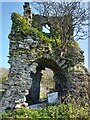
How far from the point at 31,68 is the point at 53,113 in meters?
1.97

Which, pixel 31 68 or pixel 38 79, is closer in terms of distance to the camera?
pixel 31 68

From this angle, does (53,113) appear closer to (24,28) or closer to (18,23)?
(24,28)

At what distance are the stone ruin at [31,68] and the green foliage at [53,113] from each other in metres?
0.59

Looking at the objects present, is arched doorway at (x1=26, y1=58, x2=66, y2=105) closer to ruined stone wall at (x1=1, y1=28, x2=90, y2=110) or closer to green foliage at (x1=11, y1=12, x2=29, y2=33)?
ruined stone wall at (x1=1, y1=28, x2=90, y2=110)

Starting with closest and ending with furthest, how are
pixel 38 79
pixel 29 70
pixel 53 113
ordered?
pixel 53 113 < pixel 29 70 < pixel 38 79

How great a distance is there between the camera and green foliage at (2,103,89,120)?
761 centimetres

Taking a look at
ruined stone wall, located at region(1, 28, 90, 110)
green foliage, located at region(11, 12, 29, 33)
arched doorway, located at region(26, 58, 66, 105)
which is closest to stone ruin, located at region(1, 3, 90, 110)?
ruined stone wall, located at region(1, 28, 90, 110)

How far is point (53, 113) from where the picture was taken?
768 cm

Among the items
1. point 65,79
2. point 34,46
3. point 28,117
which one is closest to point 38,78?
point 65,79

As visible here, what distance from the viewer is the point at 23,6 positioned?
1077 centimetres

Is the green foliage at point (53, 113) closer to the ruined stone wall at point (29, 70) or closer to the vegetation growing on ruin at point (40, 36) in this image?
the ruined stone wall at point (29, 70)

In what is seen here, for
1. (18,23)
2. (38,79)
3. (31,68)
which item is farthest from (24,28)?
(38,79)

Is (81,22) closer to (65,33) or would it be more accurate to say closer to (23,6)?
(65,33)

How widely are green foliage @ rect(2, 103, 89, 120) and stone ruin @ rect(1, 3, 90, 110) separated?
59 cm
